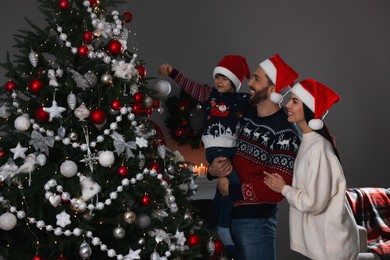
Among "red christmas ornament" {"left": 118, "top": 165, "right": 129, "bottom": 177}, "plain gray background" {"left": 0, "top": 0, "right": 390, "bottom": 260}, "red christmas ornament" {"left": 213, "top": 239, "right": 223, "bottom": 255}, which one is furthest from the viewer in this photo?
"plain gray background" {"left": 0, "top": 0, "right": 390, "bottom": 260}

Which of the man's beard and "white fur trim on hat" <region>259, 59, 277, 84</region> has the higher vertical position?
"white fur trim on hat" <region>259, 59, 277, 84</region>

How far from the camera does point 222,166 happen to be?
276cm

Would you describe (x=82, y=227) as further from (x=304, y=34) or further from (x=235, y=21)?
(x=304, y=34)

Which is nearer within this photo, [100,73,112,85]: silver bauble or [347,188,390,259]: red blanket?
[100,73,112,85]: silver bauble

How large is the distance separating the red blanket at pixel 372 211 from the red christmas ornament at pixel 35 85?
2.99 meters

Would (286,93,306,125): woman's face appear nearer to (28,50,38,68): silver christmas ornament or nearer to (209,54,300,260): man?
(209,54,300,260): man

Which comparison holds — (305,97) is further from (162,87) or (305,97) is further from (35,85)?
(35,85)

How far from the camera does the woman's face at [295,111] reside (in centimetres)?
263

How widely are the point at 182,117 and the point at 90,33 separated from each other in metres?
2.32

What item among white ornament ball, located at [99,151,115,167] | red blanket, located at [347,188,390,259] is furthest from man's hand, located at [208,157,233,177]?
red blanket, located at [347,188,390,259]

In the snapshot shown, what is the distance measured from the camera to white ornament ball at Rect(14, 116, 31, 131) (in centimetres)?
232

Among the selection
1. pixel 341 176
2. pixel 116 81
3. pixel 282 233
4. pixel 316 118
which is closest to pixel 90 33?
pixel 116 81

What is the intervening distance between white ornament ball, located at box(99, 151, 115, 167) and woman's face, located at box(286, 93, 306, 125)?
0.86 metres

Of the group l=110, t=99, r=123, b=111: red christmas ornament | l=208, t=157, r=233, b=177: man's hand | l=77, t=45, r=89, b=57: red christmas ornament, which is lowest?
l=208, t=157, r=233, b=177: man's hand
